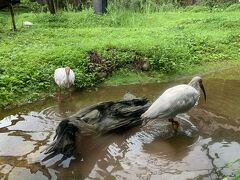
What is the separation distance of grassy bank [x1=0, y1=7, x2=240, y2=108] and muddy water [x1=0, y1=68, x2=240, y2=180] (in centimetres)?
92

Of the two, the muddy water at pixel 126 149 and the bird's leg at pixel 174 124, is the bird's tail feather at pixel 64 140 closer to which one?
the muddy water at pixel 126 149

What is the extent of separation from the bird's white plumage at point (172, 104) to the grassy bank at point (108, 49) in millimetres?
2895

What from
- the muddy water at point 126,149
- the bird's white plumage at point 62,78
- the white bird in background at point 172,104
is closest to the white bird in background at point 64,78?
the bird's white plumage at point 62,78

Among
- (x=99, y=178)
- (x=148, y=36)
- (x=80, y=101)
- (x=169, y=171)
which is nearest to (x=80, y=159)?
(x=99, y=178)

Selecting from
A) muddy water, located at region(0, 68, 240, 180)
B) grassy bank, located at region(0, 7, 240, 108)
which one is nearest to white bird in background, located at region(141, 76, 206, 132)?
muddy water, located at region(0, 68, 240, 180)

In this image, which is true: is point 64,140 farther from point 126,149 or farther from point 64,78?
point 64,78

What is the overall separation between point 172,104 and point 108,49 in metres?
4.28

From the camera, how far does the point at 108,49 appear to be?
10.9 metres

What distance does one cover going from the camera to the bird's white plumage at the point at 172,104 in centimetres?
698

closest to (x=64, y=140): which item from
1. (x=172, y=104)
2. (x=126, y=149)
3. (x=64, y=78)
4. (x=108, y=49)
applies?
(x=126, y=149)

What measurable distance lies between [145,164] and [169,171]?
39 centimetres

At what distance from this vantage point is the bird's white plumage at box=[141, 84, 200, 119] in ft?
22.9

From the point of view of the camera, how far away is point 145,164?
6.17m

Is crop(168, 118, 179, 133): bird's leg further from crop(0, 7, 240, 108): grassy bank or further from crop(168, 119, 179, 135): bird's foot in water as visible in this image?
crop(0, 7, 240, 108): grassy bank
